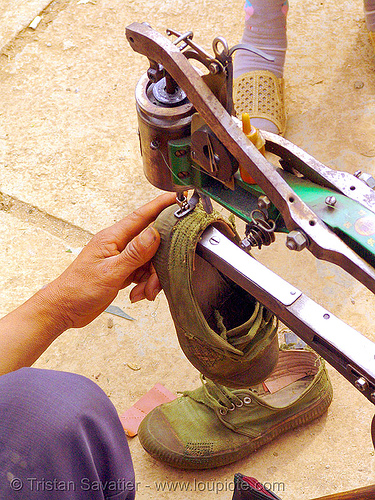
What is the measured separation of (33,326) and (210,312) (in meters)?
0.46

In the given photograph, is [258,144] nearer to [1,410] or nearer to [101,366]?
[1,410]

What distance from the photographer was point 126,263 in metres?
1.43

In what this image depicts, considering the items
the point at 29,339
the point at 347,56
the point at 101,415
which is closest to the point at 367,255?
the point at 101,415

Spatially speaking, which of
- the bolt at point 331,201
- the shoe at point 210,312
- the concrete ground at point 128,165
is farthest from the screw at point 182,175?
the concrete ground at point 128,165

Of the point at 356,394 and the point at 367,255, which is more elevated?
the point at 367,255

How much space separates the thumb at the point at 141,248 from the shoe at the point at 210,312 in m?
0.02

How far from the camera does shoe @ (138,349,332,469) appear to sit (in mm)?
1700

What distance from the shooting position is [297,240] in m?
0.95

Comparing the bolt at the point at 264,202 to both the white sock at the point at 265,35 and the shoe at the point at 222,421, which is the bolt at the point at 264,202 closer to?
the shoe at the point at 222,421

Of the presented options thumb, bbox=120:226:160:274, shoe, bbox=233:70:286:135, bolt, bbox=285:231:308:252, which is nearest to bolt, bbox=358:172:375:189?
bolt, bbox=285:231:308:252

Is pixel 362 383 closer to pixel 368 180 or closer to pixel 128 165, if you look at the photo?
pixel 368 180

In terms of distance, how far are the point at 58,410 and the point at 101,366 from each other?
39.1 inches

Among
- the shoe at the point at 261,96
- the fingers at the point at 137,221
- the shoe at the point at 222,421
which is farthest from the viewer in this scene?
the shoe at the point at 261,96

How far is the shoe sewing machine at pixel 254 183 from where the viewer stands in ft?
3.18
